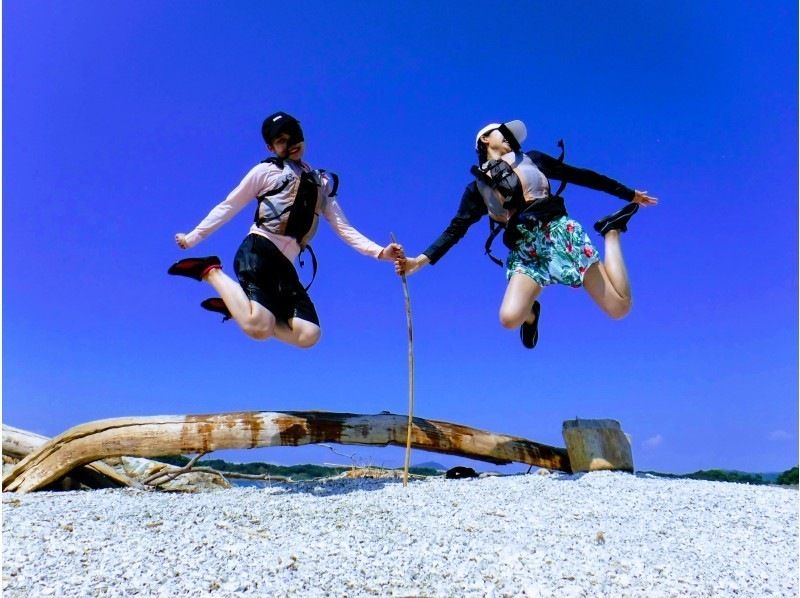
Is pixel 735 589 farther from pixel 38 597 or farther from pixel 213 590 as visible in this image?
pixel 38 597

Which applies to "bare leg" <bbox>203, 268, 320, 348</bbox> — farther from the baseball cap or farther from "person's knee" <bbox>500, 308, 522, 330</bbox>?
"person's knee" <bbox>500, 308, 522, 330</bbox>

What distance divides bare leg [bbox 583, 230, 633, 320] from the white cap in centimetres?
117

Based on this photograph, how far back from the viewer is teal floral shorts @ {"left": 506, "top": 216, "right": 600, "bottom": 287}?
551cm

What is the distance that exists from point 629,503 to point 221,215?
155 inches

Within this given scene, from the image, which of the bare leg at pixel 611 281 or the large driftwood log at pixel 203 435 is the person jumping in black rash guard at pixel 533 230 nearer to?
the bare leg at pixel 611 281

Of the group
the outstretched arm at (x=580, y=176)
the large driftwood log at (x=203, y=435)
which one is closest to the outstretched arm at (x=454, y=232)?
the outstretched arm at (x=580, y=176)

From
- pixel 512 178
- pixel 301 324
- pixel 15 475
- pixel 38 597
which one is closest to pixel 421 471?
pixel 301 324

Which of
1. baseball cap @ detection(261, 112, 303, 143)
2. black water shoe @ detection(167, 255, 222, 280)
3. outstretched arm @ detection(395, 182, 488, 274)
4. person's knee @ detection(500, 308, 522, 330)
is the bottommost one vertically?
person's knee @ detection(500, 308, 522, 330)

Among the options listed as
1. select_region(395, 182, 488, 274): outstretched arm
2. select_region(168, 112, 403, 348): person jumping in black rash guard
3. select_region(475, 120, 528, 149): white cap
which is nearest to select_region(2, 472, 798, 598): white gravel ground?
select_region(168, 112, 403, 348): person jumping in black rash guard

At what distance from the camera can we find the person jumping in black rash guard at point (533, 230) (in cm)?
552

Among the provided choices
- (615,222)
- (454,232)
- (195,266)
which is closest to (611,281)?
(615,222)

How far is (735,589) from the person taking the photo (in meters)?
3.33

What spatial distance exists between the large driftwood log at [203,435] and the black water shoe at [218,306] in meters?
0.87


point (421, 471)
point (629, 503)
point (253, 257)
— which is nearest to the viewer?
Answer: point (629, 503)
